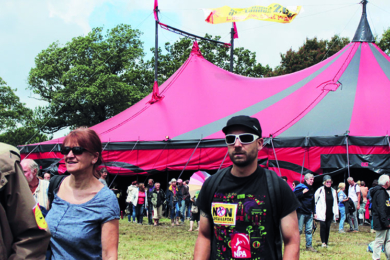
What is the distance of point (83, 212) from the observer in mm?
2289

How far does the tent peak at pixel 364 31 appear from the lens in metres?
14.7

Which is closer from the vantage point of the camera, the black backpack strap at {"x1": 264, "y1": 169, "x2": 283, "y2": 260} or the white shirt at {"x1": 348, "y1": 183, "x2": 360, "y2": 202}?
the black backpack strap at {"x1": 264, "y1": 169, "x2": 283, "y2": 260}

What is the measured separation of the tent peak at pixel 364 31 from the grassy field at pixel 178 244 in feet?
22.4

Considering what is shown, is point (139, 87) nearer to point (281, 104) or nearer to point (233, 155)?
point (281, 104)

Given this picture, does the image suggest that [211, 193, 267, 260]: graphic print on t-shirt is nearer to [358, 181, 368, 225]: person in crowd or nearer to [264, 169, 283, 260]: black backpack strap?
[264, 169, 283, 260]: black backpack strap

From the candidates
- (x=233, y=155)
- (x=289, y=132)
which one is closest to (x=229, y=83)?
(x=289, y=132)

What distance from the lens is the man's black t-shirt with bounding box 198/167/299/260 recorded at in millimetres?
2213

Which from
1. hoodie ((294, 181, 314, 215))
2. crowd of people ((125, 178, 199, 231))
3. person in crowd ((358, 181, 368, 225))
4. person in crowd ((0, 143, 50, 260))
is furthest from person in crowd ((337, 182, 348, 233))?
person in crowd ((0, 143, 50, 260))

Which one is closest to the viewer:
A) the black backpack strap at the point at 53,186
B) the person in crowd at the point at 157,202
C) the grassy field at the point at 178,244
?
the black backpack strap at the point at 53,186

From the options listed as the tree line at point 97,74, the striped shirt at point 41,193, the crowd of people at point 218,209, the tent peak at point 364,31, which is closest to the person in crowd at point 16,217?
the crowd of people at point 218,209

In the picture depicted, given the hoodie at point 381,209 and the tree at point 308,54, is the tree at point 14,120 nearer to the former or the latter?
the tree at point 308,54

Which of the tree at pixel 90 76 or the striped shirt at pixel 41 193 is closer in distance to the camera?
the striped shirt at pixel 41 193

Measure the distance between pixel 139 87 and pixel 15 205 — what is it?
29192mm

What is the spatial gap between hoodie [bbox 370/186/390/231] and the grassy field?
1264mm
